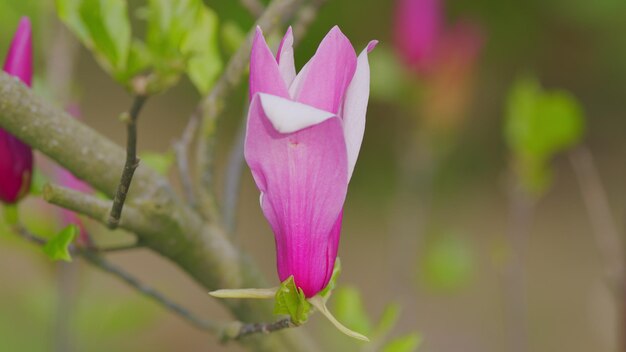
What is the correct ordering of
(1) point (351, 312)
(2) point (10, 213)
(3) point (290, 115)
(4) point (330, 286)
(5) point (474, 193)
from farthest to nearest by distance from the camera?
(5) point (474, 193) → (1) point (351, 312) → (2) point (10, 213) → (4) point (330, 286) → (3) point (290, 115)

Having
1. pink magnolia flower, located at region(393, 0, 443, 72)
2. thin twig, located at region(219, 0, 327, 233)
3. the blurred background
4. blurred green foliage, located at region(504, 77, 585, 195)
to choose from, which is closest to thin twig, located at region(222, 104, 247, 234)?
thin twig, located at region(219, 0, 327, 233)

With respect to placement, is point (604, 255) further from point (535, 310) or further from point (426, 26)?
point (535, 310)

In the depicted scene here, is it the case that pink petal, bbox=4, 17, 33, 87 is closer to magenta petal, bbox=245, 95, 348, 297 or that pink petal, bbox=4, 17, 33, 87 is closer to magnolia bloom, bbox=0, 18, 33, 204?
magnolia bloom, bbox=0, 18, 33, 204

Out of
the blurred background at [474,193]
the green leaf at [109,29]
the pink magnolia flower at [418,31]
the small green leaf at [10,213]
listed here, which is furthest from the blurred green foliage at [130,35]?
Answer: the blurred background at [474,193]

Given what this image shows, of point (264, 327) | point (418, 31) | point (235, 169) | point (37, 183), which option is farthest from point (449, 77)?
point (264, 327)

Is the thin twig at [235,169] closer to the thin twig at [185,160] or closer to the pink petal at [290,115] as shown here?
the thin twig at [185,160]

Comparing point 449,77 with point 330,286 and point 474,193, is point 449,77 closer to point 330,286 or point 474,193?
point 330,286

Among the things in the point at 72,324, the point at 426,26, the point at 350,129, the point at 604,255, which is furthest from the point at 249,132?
the point at 72,324
